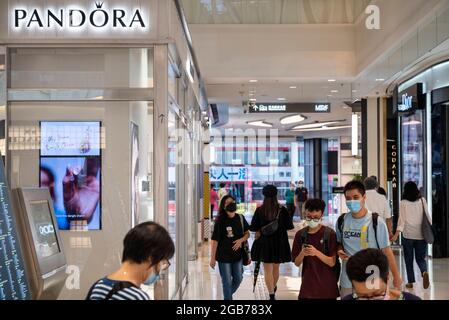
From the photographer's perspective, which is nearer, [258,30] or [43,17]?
[43,17]

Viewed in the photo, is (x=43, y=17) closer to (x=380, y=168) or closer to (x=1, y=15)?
(x=1, y=15)

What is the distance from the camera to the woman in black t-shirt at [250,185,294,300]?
283 inches

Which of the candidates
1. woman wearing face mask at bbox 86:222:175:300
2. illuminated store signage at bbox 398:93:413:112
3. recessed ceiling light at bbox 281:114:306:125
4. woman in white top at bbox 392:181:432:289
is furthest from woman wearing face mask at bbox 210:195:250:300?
recessed ceiling light at bbox 281:114:306:125

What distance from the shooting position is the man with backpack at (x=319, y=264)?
463 cm

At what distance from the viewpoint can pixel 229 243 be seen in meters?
6.67

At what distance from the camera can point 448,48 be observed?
9.41 metres

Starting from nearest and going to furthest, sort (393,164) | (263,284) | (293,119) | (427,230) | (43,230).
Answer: (43,230), (427,230), (263,284), (393,164), (293,119)

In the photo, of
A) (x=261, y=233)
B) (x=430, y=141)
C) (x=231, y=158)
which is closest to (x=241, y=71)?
(x=430, y=141)

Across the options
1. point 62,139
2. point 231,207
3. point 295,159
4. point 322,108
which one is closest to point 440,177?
point 322,108

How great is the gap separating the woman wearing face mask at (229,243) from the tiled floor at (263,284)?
115 cm

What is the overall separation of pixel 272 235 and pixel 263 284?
7.16 ft

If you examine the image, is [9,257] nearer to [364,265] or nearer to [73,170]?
[73,170]

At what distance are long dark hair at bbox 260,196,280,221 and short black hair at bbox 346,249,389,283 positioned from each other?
14.0 feet
